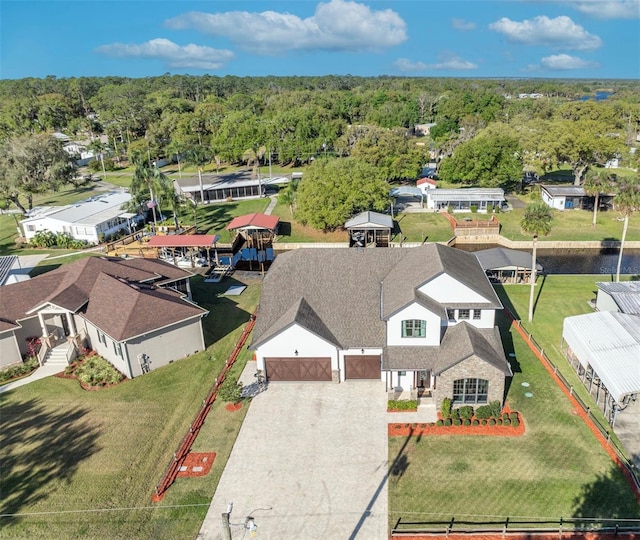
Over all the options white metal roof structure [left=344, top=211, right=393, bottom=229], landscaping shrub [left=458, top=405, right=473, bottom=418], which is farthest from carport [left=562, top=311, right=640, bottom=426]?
white metal roof structure [left=344, top=211, right=393, bottom=229]

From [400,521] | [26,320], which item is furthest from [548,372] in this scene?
[26,320]

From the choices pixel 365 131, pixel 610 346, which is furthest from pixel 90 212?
pixel 610 346

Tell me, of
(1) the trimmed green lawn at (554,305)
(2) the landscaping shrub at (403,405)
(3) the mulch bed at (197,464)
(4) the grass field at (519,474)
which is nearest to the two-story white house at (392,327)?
(2) the landscaping shrub at (403,405)

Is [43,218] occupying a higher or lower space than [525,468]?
higher

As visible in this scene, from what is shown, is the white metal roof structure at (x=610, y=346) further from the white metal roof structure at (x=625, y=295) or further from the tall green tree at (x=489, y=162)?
the tall green tree at (x=489, y=162)

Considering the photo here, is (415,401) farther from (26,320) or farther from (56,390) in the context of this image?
(26,320)
